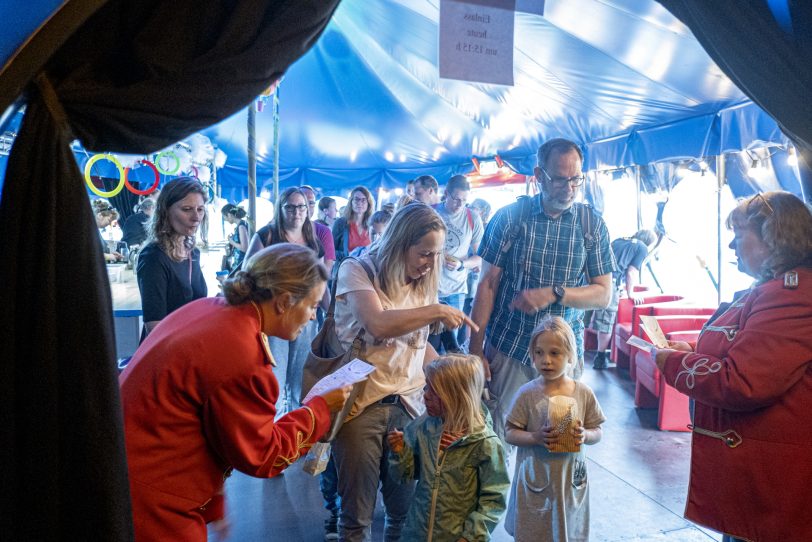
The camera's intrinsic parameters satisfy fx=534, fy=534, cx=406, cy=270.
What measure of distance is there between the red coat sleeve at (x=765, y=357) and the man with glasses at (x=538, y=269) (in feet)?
2.33

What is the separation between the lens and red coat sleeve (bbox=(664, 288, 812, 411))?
1676 millimetres

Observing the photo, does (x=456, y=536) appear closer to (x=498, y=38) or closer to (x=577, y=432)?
(x=577, y=432)

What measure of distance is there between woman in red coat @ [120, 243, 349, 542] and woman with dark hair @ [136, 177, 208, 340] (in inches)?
44.1

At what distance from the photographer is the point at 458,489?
6.31 feet

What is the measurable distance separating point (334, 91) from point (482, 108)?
115 inches

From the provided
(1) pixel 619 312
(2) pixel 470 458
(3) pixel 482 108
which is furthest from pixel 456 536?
(3) pixel 482 108

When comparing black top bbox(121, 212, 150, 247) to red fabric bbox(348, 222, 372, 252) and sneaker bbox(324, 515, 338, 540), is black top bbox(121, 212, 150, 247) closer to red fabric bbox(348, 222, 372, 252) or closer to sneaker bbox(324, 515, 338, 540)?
red fabric bbox(348, 222, 372, 252)

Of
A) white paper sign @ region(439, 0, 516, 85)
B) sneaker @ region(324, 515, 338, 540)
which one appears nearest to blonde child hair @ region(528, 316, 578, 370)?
white paper sign @ region(439, 0, 516, 85)

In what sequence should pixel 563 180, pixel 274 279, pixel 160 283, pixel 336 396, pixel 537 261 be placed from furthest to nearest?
pixel 160 283 → pixel 537 261 → pixel 563 180 → pixel 336 396 → pixel 274 279

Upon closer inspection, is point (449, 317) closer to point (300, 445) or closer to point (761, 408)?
point (300, 445)

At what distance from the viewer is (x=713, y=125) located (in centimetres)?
536

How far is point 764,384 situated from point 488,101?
7026 millimetres

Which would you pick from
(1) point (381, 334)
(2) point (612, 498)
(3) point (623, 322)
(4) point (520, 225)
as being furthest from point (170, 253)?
(3) point (623, 322)

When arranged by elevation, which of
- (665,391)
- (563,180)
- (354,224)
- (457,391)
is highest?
(563,180)
